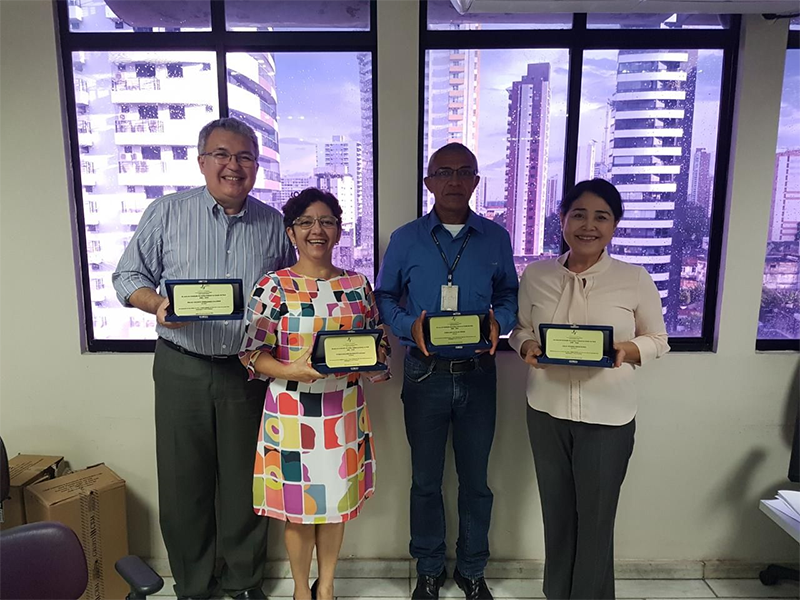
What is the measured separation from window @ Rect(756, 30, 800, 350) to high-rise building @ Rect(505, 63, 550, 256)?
0.99 meters

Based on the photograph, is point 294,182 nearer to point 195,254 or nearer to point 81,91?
point 195,254

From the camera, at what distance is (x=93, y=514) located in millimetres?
2094

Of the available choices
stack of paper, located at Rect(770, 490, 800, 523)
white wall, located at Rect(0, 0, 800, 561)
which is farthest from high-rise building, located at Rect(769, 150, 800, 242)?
stack of paper, located at Rect(770, 490, 800, 523)

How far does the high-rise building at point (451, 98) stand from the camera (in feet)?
7.34

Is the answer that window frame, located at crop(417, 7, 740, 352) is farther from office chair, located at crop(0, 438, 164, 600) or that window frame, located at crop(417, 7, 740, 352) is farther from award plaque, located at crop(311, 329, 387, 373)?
office chair, located at crop(0, 438, 164, 600)

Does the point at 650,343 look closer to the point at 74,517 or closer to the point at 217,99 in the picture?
the point at 217,99

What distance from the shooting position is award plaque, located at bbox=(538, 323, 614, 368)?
167cm

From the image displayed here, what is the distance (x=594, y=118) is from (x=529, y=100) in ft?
0.95

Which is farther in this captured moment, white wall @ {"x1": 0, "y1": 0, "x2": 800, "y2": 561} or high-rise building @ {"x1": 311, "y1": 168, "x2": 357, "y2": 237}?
high-rise building @ {"x1": 311, "y1": 168, "x2": 357, "y2": 237}

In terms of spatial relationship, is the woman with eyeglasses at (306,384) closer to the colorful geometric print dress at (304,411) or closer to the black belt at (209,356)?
the colorful geometric print dress at (304,411)

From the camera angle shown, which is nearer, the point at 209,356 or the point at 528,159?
the point at 209,356

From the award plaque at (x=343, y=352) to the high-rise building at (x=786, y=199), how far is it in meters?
1.91

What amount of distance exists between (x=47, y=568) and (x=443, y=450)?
132cm

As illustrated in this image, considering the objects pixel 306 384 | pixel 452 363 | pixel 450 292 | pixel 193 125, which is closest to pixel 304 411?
pixel 306 384
